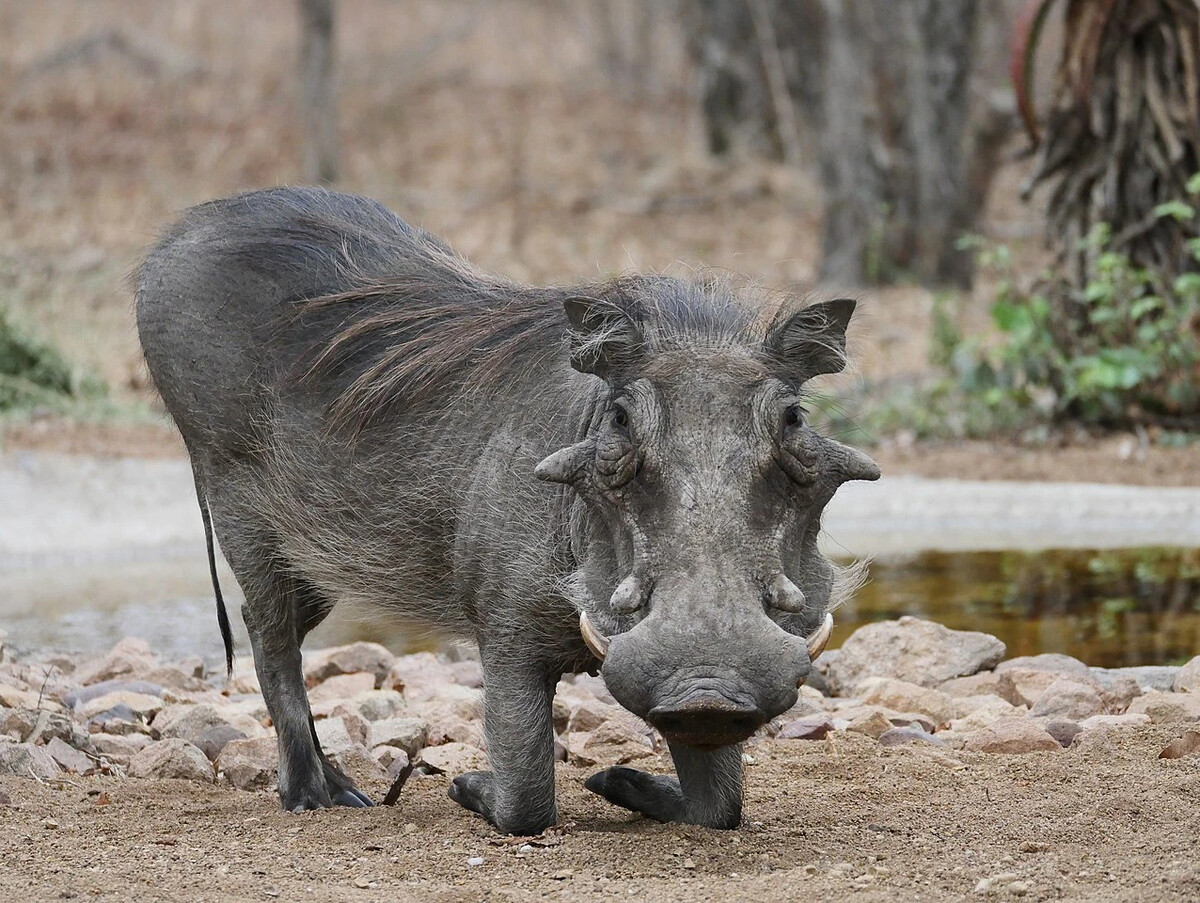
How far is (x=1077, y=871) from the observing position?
115 inches

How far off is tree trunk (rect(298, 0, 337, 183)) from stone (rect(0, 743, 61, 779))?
11987 mm

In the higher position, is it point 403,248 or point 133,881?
point 403,248

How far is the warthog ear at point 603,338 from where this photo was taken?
3203mm

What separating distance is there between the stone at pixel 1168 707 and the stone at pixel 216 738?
226 centimetres

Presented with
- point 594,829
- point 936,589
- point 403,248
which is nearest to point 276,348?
point 403,248

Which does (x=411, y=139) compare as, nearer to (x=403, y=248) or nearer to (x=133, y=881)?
(x=403, y=248)

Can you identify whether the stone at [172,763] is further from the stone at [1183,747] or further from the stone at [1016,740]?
the stone at [1183,747]

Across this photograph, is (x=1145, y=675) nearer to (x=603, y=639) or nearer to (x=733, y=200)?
(x=603, y=639)

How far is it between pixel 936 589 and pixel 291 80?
14.9 m

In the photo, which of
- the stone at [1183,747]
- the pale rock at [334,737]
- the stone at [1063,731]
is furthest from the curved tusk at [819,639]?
the pale rock at [334,737]

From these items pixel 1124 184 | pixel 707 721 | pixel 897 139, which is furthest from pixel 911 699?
pixel 897 139

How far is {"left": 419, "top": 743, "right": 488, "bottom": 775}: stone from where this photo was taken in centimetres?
417

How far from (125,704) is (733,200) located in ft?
41.6

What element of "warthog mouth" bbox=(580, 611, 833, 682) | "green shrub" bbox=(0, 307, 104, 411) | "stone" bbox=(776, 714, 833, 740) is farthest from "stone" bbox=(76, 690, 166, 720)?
"green shrub" bbox=(0, 307, 104, 411)
